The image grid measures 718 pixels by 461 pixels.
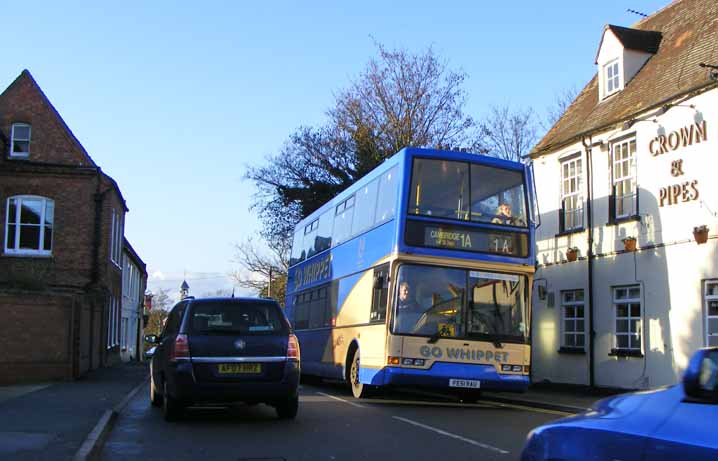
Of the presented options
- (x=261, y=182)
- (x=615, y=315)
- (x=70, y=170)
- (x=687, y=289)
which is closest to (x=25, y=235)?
(x=70, y=170)

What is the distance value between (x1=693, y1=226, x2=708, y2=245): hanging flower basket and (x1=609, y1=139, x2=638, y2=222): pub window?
245cm

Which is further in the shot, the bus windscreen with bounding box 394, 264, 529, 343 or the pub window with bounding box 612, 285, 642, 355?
the pub window with bounding box 612, 285, 642, 355

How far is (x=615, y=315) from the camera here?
19.1 metres

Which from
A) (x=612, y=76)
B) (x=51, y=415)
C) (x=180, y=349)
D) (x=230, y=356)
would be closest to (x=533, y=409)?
(x=230, y=356)

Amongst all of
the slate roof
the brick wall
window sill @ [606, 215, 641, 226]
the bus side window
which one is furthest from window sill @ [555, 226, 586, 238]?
the brick wall

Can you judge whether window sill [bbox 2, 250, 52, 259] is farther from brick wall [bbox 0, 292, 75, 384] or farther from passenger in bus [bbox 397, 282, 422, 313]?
passenger in bus [bbox 397, 282, 422, 313]

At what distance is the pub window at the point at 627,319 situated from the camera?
18219mm

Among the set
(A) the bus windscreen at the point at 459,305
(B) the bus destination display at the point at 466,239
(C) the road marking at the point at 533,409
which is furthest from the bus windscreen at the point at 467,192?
(C) the road marking at the point at 533,409

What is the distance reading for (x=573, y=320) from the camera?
20.9 meters

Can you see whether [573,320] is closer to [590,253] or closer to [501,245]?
[590,253]

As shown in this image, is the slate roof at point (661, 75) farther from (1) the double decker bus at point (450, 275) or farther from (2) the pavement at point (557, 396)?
(2) the pavement at point (557, 396)

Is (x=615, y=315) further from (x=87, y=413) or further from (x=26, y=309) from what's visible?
(x=26, y=309)

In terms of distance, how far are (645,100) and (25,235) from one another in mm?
21559

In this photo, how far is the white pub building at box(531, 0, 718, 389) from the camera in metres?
16.4
